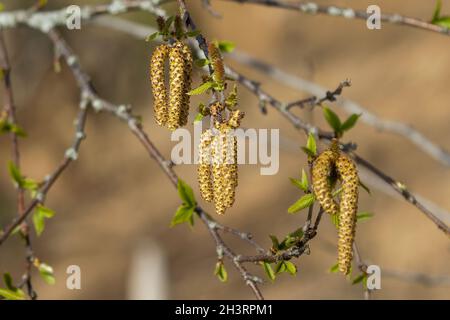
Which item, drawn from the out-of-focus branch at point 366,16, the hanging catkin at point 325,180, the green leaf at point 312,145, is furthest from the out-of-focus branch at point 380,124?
the hanging catkin at point 325,180

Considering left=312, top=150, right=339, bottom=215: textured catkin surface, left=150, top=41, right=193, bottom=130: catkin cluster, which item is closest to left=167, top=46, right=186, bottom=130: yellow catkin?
left=150, top=41, right=193, bottom=130: catkin cluster

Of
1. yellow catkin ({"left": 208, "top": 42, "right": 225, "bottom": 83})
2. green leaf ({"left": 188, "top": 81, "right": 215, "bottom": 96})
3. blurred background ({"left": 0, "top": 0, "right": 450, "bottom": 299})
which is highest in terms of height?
blurred background ({"left": 0, "top": 0, "right": 450, "bottom": 299})

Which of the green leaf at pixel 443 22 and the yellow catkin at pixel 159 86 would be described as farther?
the green leaf at pixel 443 22

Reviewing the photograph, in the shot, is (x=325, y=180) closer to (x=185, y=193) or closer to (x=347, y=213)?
(x=347, y=213)

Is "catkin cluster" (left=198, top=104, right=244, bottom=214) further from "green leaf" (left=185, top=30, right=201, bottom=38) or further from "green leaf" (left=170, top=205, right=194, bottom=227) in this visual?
"green leaf" (left=170, top=205, right=194, bottom=227)

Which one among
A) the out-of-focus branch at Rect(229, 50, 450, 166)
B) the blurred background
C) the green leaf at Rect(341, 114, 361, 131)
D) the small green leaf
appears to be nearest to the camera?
the green leaf at Rect(341, 114, 361, 131)

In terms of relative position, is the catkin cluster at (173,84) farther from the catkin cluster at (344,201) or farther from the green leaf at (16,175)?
the green leaf at (16,175)

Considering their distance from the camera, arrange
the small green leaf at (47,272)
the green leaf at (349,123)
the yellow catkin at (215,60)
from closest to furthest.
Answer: the yellow catkin at (215,60) < the green leaf at (349,123) < the small green leaf at (47,272)
